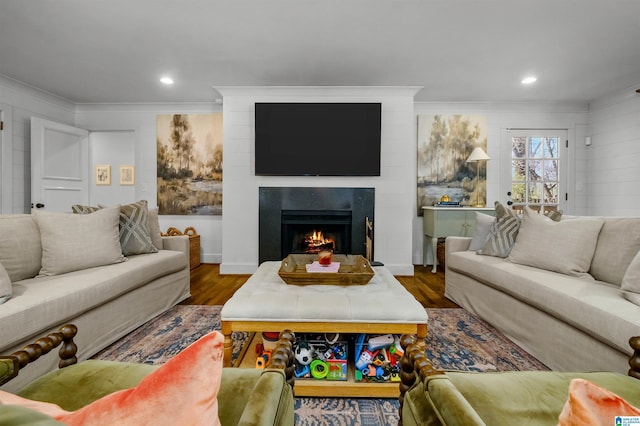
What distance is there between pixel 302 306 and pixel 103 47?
10.6 ft

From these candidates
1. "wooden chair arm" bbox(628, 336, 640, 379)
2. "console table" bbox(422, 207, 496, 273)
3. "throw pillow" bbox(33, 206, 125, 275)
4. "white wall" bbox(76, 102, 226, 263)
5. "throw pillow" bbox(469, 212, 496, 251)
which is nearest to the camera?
"wooden chair arm" bbox(628, 336, 640, 379)

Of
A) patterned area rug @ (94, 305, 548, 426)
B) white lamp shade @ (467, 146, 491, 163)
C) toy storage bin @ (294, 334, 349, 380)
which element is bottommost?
patterned area rug @ (94, 305, 548, 426)

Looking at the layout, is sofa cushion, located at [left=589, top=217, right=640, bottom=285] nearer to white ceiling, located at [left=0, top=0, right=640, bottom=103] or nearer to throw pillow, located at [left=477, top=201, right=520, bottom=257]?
throw pillow, located at [left=477, top=201, right=520, bottom=257]

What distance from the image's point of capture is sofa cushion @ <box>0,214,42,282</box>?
1810mm

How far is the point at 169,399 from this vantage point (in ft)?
1.25

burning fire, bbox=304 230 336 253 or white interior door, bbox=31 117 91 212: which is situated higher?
white interior door, bbox=31 117 91 212

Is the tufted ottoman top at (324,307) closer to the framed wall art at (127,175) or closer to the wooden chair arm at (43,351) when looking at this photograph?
the wooden chair arm at (43,351)

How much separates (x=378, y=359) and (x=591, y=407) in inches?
50.1

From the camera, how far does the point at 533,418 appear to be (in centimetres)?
77

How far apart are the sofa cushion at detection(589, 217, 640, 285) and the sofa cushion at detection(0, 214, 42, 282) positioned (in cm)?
358

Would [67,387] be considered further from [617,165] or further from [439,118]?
[617,165]

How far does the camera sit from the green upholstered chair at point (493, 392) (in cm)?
66

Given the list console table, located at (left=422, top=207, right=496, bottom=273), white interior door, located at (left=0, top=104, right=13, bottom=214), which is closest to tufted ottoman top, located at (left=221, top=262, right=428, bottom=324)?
console table, located at (left=422, top=207, right=496, bottom=273)

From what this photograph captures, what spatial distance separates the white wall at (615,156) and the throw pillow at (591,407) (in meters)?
5.10
